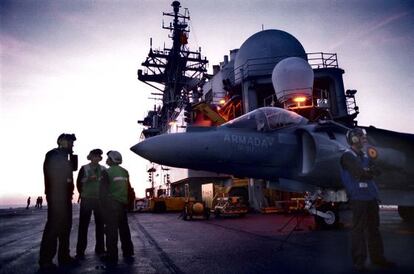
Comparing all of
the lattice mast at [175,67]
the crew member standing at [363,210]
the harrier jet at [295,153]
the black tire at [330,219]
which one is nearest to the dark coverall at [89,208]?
the harrier jet at [295,153]

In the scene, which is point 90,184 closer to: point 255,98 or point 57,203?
point 57,203

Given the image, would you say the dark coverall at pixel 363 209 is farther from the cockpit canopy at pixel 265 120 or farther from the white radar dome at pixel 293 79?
the white radar dome at pixel 293 79

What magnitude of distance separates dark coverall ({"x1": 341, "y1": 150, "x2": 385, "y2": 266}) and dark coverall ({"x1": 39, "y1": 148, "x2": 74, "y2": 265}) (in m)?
4.64

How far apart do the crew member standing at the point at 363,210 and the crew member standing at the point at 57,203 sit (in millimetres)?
4634

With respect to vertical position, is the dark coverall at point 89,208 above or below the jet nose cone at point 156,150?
below

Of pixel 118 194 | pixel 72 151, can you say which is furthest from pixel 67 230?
pixel 72 151

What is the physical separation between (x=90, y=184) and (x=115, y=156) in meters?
1.37

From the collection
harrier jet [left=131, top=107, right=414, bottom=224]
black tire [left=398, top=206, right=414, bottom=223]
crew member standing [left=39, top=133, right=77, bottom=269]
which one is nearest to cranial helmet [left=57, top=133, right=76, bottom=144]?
crew member standing [left=39, top=133, right=77, bottom=269]

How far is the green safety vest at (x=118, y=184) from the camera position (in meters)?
5.55

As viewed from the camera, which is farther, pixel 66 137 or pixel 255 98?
pixel 255 98

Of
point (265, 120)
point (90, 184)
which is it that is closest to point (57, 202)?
point (90, 184)

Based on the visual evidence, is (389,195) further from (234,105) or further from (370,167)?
(234,105)

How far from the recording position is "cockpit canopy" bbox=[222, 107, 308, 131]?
6973 millimetres

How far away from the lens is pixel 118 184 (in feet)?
18.4
